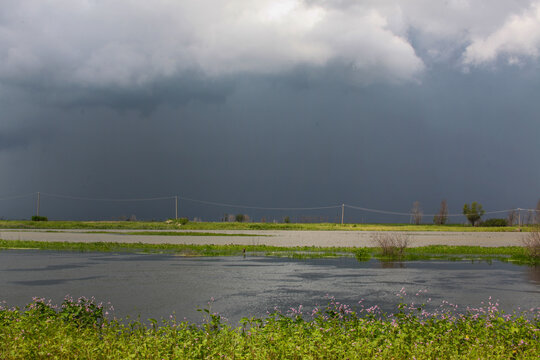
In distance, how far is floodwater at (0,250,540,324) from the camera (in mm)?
15727

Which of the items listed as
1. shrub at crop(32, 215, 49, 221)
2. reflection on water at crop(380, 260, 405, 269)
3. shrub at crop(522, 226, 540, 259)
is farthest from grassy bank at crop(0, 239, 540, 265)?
shrub at crop(32, 215, 49, 221)

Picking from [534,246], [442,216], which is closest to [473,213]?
[442,216]

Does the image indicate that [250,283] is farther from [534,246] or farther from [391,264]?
[534,246]

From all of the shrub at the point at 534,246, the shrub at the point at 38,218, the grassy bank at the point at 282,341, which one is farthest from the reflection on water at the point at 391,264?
the shrub at the point at 38,218

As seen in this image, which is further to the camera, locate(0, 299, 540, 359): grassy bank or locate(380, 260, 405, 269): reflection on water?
locate(380, 260, 405, 269): reflection on water

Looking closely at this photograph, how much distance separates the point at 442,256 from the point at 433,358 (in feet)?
90.8

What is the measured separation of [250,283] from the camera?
20.2 m

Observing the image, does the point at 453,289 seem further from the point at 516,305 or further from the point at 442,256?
the point at 442,256

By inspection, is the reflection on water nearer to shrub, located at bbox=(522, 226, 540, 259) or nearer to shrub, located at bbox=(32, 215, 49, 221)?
shrub, located at bbox=(522, 226, 540, 259)

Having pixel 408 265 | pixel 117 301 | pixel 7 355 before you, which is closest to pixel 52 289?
pixel 117 301

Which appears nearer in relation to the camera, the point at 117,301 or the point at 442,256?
the point at 117,301

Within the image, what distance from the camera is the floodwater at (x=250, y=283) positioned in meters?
15.7

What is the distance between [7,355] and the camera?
8453mm

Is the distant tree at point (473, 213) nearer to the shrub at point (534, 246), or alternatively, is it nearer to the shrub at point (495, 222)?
the shrub at point (495, 222)
